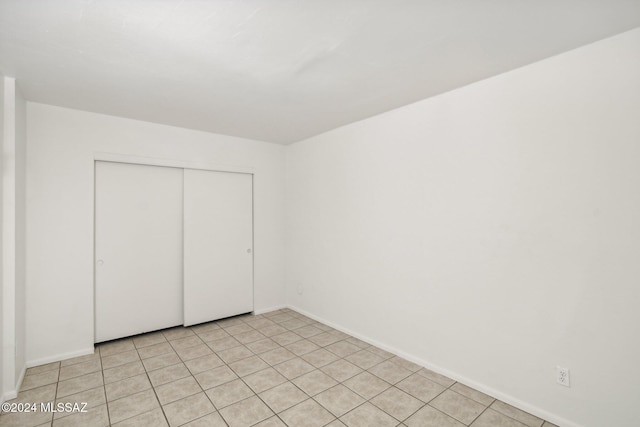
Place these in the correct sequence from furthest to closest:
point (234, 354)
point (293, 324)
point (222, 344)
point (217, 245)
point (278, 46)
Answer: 1. point (217, 245)
2. point (293, 324)
3. point (222, 344)
4. point (234, 354)
5. point (278, 46)

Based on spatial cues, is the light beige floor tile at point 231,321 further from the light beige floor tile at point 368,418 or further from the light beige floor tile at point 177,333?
the light beige floor tile at point 368,418

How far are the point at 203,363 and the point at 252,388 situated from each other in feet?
2.26

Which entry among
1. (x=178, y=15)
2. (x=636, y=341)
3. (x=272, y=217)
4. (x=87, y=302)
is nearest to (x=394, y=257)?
(x=636, y=341)

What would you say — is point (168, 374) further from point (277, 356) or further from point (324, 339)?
point (324, 339)

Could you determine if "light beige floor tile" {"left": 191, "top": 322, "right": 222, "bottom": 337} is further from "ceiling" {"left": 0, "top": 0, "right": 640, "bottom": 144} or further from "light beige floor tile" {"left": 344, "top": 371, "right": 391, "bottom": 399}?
"ceiling" {"left": 0, "top": 0, "right": 640, "bottom": 144}

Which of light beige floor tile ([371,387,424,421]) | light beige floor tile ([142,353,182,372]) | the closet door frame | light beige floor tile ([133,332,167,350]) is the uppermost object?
the closet door frame

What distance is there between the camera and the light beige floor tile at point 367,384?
7.84ft

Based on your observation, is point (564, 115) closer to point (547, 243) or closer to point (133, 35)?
point (547, 243)

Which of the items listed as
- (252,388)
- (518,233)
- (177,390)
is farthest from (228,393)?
(518,233)

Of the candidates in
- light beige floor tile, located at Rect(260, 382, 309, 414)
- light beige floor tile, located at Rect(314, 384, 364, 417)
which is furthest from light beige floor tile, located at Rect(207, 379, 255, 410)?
light beige floor tile, located at Rect(314, 384, 364, 417)

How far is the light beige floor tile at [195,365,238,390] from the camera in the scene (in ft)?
8.24

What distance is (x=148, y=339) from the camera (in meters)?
3.42

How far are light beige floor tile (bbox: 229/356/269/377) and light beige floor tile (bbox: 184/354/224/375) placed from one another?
0.52 ft

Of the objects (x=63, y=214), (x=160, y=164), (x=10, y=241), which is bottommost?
(x=10, y=241)
